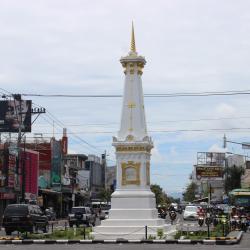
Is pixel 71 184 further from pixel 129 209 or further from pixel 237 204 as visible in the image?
pixel 129 209

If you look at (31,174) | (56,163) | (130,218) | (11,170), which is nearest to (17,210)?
(130,218)

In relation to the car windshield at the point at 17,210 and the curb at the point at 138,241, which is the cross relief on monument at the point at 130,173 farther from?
the car windshield at the point at 17,210

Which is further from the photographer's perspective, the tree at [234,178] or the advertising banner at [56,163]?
the tree at [234,178]

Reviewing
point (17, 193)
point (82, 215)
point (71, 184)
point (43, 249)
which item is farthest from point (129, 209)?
point (71, 184)

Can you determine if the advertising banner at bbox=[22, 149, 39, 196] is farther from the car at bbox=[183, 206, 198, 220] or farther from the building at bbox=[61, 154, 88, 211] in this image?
the car at bbox=[183, 206, 198, 220]

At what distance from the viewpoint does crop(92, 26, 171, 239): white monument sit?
108 ft

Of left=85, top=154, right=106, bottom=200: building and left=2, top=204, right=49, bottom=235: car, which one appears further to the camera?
left=85, top=154, right=106, bottom=200: building

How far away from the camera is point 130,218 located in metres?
33.0

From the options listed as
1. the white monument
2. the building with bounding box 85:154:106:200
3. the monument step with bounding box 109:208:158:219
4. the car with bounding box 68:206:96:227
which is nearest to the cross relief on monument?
the white monument

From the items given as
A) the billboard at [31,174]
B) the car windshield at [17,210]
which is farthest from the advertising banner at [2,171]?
the car windshield at [17,210]

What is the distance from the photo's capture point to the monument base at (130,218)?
3228 centimetres

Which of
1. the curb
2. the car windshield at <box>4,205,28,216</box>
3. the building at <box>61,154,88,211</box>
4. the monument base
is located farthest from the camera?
the building at <box>61,154,88,211</box>

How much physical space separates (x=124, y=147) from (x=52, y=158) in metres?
47.2

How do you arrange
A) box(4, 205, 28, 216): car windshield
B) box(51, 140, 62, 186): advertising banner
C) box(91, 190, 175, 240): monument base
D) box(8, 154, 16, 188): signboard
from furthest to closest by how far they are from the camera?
box(51, 140, 62, 186): advertising banner → box(8, 154, 16, 188): signboard → box(4, 205, 28, 216): car windshield → box(91, 190, 175, 240): monument base
